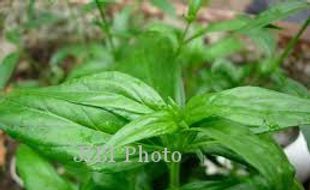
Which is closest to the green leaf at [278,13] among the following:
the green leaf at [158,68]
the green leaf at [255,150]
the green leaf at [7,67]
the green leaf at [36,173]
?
the green leaf at [158,68]

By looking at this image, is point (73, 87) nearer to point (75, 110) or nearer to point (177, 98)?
point (75, 110)

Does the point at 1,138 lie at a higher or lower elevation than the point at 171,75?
higher

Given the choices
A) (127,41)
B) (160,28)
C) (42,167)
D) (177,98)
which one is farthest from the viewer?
(127,41)

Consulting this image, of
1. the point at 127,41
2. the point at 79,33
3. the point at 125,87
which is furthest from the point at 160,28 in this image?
the point at 79,33

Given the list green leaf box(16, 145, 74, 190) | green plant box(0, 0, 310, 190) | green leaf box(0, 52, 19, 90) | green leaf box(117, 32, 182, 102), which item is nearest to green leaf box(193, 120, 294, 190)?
green plant box(0, 0, 310, 190)

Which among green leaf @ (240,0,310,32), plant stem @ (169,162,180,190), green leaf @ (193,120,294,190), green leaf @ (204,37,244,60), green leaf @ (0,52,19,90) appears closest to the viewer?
green leaf @ (193,120,294,190)

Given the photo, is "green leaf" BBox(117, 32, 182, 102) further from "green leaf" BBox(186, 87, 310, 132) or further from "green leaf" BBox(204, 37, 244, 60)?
"green leaf" BBox(204, 37, 244, 60)

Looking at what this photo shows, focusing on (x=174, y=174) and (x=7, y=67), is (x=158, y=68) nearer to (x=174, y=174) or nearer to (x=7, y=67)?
(x=174, y=174)

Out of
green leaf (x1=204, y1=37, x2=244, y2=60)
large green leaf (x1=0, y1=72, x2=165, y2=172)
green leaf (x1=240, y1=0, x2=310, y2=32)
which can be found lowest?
large green leaf (x1=0, y1=72, x2=165, y2=172)
